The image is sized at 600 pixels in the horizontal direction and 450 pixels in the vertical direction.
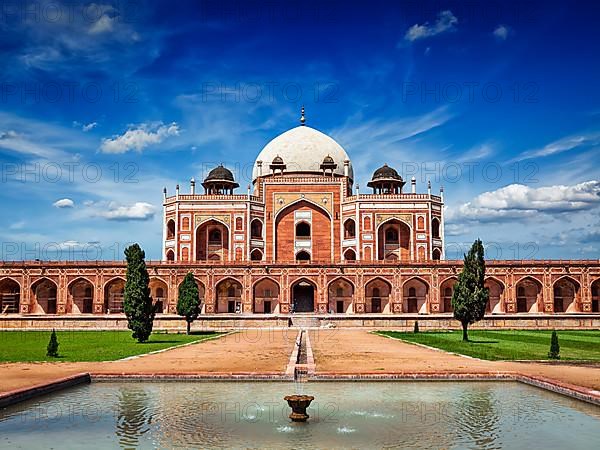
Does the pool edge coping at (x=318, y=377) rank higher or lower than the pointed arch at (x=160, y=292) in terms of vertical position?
lower

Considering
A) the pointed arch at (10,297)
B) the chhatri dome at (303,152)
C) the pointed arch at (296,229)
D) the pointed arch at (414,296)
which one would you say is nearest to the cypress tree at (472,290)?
the pointed arch at (414,296)

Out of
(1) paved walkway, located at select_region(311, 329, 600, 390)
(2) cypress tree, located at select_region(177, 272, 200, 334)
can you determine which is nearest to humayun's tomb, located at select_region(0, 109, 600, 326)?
(2) cypress tree, located at select_region(177, 272, 200, 334)

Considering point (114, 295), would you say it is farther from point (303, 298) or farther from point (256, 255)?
point (303, 298)

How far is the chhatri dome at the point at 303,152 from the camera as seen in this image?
40500 mm

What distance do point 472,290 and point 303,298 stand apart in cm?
1523

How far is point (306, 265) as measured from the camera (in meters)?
32.4

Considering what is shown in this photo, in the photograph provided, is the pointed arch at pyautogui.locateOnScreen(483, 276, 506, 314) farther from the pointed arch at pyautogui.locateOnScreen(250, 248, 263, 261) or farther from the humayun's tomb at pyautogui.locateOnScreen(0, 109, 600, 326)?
the pointed arch at pyautogui.locateOnScreen(250, 248, 263, 261)

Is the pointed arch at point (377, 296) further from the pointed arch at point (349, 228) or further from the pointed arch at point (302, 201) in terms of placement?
the pointed arch at point (302, 201)

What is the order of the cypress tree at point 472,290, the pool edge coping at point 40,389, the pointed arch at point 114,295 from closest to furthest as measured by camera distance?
the pool edge coping at point 40,389, the cypress tree at point 472,290, the pointed arch at point 114,295

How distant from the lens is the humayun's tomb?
32.2 m

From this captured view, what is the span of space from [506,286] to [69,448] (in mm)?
29037

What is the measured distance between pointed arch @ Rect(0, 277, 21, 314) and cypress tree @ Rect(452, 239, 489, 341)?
23324 millimetres

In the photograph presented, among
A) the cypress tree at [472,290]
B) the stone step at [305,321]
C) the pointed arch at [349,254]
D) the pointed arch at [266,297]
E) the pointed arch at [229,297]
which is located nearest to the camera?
the cypress tree at [472,290]

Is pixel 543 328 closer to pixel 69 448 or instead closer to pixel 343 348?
pixel 343 348
